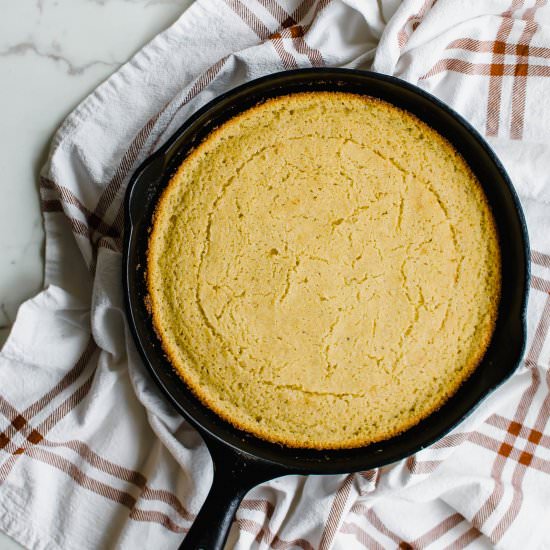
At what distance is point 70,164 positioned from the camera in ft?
4.45

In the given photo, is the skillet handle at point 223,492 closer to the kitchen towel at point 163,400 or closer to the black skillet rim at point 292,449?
the black skillet rim at point 292,449

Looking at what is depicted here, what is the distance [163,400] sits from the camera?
133 centimetres

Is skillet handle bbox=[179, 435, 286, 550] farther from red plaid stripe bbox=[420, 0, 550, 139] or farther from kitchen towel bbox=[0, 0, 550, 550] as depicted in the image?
red plaid stripe bbox=[420, 0, 550, 139]

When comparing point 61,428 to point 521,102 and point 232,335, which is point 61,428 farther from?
point 521,102

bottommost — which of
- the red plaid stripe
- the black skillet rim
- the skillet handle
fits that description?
the skillet handle

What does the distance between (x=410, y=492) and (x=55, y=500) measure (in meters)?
0.72

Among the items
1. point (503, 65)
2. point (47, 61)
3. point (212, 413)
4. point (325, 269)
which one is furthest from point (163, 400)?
point (503, 65)

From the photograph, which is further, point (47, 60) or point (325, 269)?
point (47, 60)

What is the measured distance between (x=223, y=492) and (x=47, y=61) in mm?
903

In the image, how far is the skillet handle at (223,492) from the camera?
1192mm

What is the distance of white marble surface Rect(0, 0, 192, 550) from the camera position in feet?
4.51

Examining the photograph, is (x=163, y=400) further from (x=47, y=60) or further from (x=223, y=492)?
(x=47, y=60)

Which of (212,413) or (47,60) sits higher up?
(47,60)

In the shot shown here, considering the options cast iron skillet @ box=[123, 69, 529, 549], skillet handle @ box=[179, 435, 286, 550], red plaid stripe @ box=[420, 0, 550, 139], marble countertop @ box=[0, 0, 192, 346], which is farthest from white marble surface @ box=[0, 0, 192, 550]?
red plaid stripe @ box=[420, 0, 550, 139]
